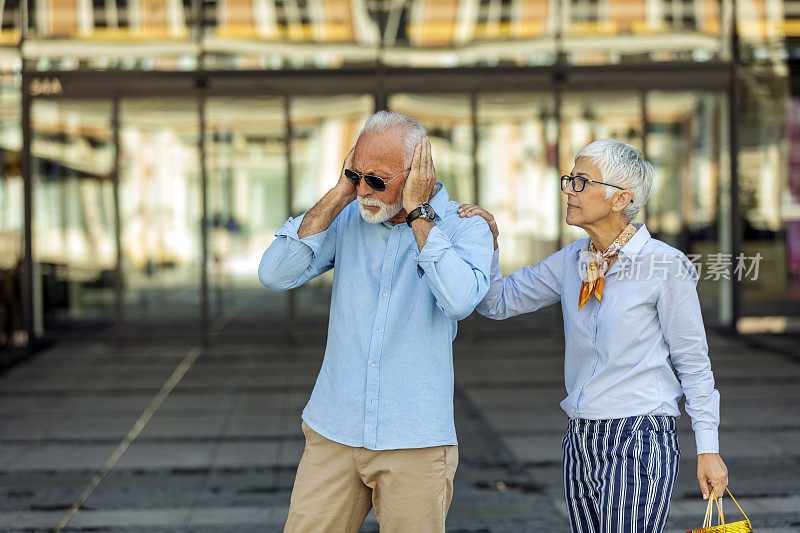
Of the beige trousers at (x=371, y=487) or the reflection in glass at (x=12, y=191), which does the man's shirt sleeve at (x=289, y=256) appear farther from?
the reflection in glass at (x=12, y=191)

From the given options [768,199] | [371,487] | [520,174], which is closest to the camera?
[371,487]

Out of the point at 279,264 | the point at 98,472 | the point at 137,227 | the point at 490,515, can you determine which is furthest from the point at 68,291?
the point at 279,264

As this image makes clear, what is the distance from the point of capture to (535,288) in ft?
8.58

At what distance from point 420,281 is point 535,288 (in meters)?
0.45

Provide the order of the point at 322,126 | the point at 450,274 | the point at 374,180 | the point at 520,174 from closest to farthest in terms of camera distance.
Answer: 1. the point at 450,274
2. the point at 374,180
3. the point at 322,126
4. the point at 520,174

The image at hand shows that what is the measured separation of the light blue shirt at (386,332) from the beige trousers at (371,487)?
0.04 metres

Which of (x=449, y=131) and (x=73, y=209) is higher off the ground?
(x=449, y=131)

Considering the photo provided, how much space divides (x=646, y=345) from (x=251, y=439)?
3.95m

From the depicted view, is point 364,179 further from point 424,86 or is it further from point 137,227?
point 137,227

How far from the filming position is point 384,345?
2.28 m

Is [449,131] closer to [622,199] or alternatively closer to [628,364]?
[622,199]

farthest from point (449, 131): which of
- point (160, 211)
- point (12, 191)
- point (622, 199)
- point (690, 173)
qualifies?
point (622, 199)

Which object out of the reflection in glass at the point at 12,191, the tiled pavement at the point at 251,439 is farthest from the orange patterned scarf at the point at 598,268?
the reflection in glass at the point at 12,191

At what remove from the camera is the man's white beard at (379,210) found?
88.9 inches
